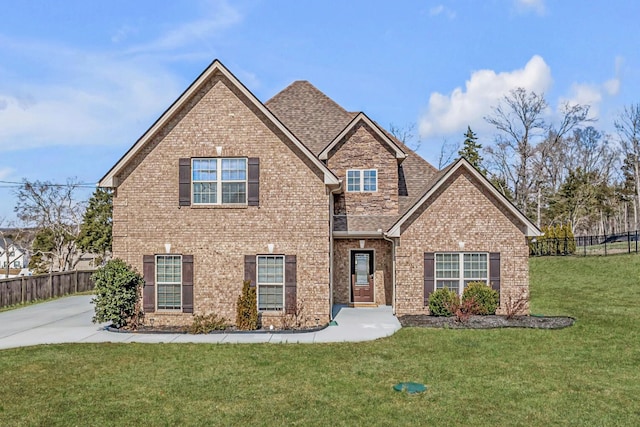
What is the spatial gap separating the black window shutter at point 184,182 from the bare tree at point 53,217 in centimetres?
3114

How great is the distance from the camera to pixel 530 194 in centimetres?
4788

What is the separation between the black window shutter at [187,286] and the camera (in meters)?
14.8

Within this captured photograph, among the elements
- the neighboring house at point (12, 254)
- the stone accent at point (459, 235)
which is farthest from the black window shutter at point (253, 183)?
the neighboring house at point (12, 254)

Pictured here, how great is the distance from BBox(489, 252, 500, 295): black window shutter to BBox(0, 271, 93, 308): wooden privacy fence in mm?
19701

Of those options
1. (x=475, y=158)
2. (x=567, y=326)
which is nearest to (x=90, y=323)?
(x=567, y=326)

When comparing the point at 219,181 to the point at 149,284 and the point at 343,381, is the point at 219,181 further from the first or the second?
the point at 343,381

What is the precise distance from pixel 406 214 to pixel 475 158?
32721mm

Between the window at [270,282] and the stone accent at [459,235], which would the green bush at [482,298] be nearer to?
the stone accent at [459,235]

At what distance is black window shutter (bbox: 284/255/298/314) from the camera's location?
48.4 feet

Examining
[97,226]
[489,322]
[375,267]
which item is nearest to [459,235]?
[489,322]

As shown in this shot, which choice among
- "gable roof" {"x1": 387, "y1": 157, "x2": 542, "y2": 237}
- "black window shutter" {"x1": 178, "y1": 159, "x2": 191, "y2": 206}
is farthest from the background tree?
"gable roof" {"x1": 387, "y1": 157, "x2": 542, "y2": 237}

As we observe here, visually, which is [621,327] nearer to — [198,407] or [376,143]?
[376,143]

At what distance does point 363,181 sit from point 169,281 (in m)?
8.21

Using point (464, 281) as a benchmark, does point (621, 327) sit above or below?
below
